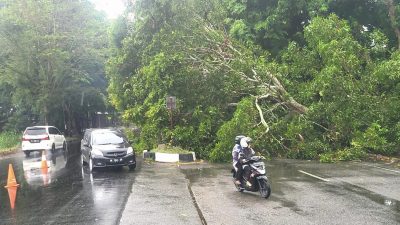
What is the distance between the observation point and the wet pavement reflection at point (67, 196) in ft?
27.8

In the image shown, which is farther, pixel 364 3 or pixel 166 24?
pixel 364 3

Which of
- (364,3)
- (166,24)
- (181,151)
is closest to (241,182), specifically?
(181,151)

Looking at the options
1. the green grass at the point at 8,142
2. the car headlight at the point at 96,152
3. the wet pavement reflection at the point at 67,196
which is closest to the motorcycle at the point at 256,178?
the wet pavement reflection at the point at 67,196

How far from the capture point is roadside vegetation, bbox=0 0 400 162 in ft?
61.0

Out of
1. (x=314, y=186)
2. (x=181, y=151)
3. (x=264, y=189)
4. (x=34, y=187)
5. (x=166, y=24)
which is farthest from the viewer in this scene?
(x=166, y=24)

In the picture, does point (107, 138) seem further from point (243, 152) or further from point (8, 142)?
point (8, 142)

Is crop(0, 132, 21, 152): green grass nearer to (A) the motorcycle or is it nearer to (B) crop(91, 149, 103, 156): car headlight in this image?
(B) crop(91, 149, 103, 156): car headlight

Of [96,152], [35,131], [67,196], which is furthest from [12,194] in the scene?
[35,131]

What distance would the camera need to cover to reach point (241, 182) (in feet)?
35.8

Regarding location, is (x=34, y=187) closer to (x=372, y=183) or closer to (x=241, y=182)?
(x=241, y=182)

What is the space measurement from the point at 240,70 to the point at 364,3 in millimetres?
9122

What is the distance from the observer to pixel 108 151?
15.6 m

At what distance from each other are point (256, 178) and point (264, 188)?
0.30 m

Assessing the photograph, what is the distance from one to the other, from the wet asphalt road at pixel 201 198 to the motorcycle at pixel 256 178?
0.21 m
